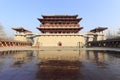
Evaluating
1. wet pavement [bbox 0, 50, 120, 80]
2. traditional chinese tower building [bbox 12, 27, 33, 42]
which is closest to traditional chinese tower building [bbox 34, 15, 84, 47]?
traditional chinese tower building [bbox 12, 27, 33, 42]

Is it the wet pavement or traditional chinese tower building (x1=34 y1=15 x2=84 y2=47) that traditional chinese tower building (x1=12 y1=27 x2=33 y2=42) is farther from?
the wet pavement

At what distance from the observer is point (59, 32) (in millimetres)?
68250

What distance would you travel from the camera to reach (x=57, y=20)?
229ft

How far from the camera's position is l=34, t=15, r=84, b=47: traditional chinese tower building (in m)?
65.8

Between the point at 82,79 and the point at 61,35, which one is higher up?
the point at 61,35

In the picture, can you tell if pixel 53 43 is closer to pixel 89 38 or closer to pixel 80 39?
pixel 80 39

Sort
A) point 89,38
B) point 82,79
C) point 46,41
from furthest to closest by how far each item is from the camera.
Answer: point 89,38 → point 46,41 → point 82,79

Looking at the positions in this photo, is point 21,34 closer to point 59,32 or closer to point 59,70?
point 59,32

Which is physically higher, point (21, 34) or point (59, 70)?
point (21, 34)

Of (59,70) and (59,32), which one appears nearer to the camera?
(59,70)

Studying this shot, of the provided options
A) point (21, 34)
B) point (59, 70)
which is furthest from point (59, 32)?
point (59, 70)

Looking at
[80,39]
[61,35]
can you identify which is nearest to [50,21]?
[61,35]

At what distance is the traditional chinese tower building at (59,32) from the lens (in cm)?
6575

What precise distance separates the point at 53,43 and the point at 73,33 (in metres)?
9.11
